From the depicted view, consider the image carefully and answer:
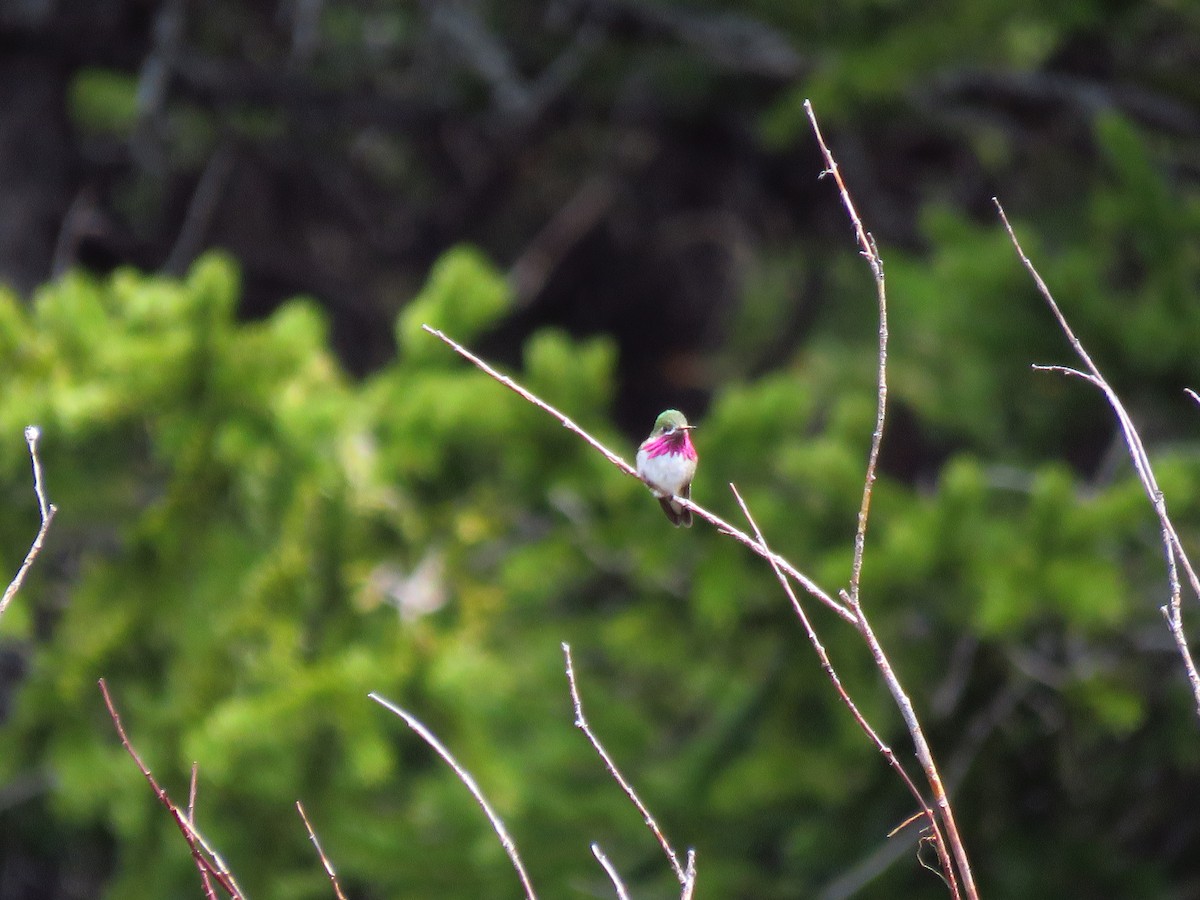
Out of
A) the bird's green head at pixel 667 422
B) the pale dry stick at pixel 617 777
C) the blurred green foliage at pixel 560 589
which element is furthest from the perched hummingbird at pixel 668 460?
the pale dry stick at pixel 617 777

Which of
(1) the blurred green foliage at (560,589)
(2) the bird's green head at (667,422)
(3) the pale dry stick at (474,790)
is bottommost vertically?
(1) the blurred green foliage at (560,589)

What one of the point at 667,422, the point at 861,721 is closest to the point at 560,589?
the point at 667,422

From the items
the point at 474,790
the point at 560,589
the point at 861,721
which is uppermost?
the point at 861,721

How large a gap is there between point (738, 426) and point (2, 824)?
132 inches

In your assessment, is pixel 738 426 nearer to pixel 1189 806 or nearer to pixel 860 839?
pixel 860 839

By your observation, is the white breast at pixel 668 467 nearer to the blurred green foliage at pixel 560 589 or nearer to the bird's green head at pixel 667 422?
the bird's green head at pixel 667 422

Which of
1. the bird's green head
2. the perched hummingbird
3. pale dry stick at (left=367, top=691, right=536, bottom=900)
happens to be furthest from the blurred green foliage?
pale dry stick at (left=367, top=691, right=536, bottom=900)

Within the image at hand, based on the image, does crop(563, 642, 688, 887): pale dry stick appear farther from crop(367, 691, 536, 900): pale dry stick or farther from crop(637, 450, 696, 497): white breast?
crop(637, 450, 696, 497): white breast

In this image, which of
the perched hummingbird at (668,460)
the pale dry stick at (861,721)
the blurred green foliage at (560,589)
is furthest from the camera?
the blurred green foliage at (560,589)

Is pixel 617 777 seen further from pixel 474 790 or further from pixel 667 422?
pixel 667 422

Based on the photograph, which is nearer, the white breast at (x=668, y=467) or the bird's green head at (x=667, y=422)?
the white breast at (x=668, y=467)

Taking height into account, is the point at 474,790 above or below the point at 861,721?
below

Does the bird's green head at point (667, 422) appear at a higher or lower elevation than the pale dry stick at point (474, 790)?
lower

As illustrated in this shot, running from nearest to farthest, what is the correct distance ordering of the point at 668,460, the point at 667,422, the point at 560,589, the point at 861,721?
the point at 861,721
the point at 668,460
the point at 667,422
the point at 560,589
